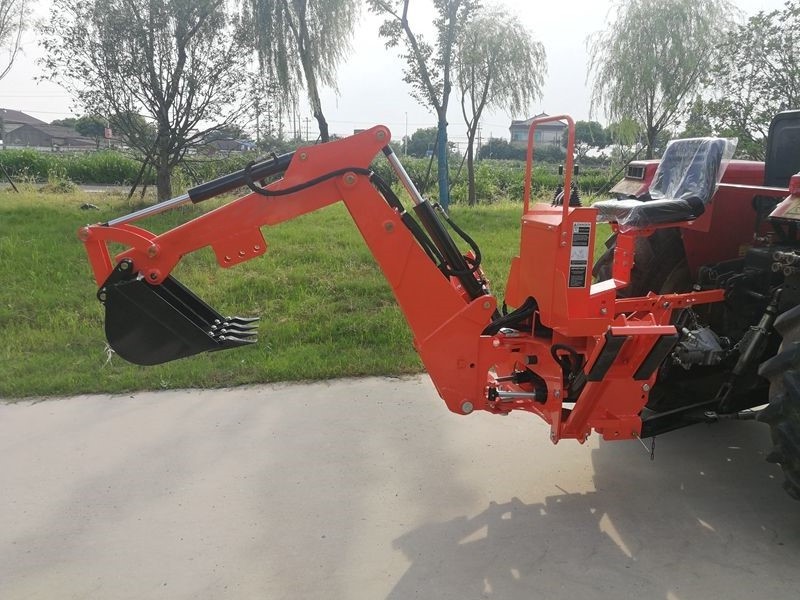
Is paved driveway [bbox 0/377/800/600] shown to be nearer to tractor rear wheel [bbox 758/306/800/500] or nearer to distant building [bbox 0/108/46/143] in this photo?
tractor rear wheel [bbox 758/306/800/500]

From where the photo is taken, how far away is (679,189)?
3414 mm

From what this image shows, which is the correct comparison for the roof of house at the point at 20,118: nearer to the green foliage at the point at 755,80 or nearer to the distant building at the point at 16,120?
the distant building at the point at 16,120

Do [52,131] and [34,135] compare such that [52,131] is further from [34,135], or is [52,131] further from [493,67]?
[493,67]

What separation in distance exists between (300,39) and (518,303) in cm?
1053

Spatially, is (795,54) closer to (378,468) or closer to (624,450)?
(624,450)

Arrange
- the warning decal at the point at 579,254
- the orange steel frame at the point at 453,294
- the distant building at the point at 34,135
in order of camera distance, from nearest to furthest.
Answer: the warning decal at the point at 579,254 → the orange steel frame at the point at 453,294 → the distant building at the point at 34,135

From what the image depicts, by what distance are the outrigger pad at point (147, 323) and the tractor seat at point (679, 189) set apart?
6.56ft

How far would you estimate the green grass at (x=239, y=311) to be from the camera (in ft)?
15.4

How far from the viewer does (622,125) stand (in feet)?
47.1

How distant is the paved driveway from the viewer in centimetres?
252

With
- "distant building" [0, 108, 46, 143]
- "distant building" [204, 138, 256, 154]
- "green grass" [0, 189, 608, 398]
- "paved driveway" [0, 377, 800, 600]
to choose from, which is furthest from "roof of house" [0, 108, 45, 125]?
"paved driveway" [0, 377, 800, 600]

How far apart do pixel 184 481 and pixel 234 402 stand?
1.03 metres

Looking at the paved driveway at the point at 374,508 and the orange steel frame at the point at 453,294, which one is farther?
the orange steel frame at the point at 453,294

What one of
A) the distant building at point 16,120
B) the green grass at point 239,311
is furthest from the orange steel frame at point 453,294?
the distant building at point 16,120
